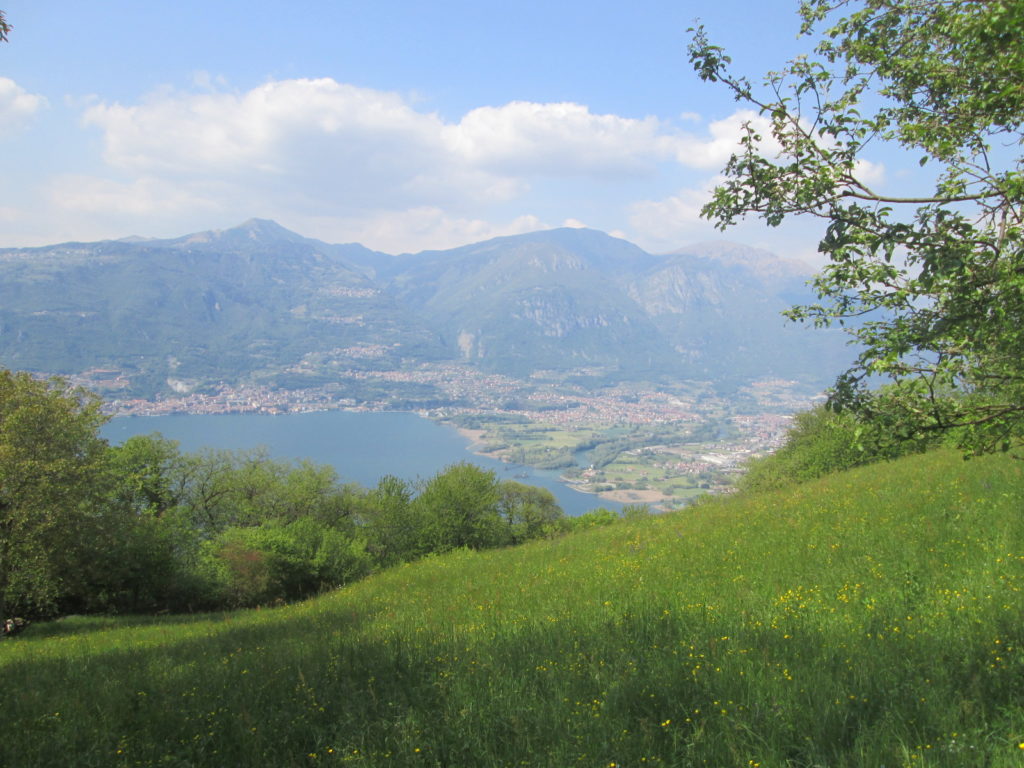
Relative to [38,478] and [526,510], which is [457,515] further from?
[38,478]

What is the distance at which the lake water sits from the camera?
426 ft

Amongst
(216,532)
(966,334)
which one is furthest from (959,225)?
(216,532)

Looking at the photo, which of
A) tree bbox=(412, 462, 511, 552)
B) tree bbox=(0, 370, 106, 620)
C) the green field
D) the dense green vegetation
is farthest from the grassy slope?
the green field

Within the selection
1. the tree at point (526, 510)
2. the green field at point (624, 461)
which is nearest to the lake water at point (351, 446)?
the green field at point (624, 461)

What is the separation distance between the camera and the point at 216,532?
135ft

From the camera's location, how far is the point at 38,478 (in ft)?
55.7

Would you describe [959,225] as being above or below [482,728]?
above

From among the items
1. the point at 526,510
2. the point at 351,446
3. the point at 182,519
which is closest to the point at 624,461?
the point at 351,446

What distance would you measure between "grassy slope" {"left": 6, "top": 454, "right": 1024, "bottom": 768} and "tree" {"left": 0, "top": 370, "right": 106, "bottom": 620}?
1074cm

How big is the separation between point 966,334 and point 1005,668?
2733 millimetres

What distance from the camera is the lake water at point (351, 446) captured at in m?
130

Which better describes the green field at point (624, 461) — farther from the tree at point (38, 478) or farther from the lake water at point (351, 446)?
the tree at point (38, 478)

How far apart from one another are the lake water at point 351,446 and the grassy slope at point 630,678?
9848 cm

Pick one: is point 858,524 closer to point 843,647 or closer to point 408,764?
point 843,647
